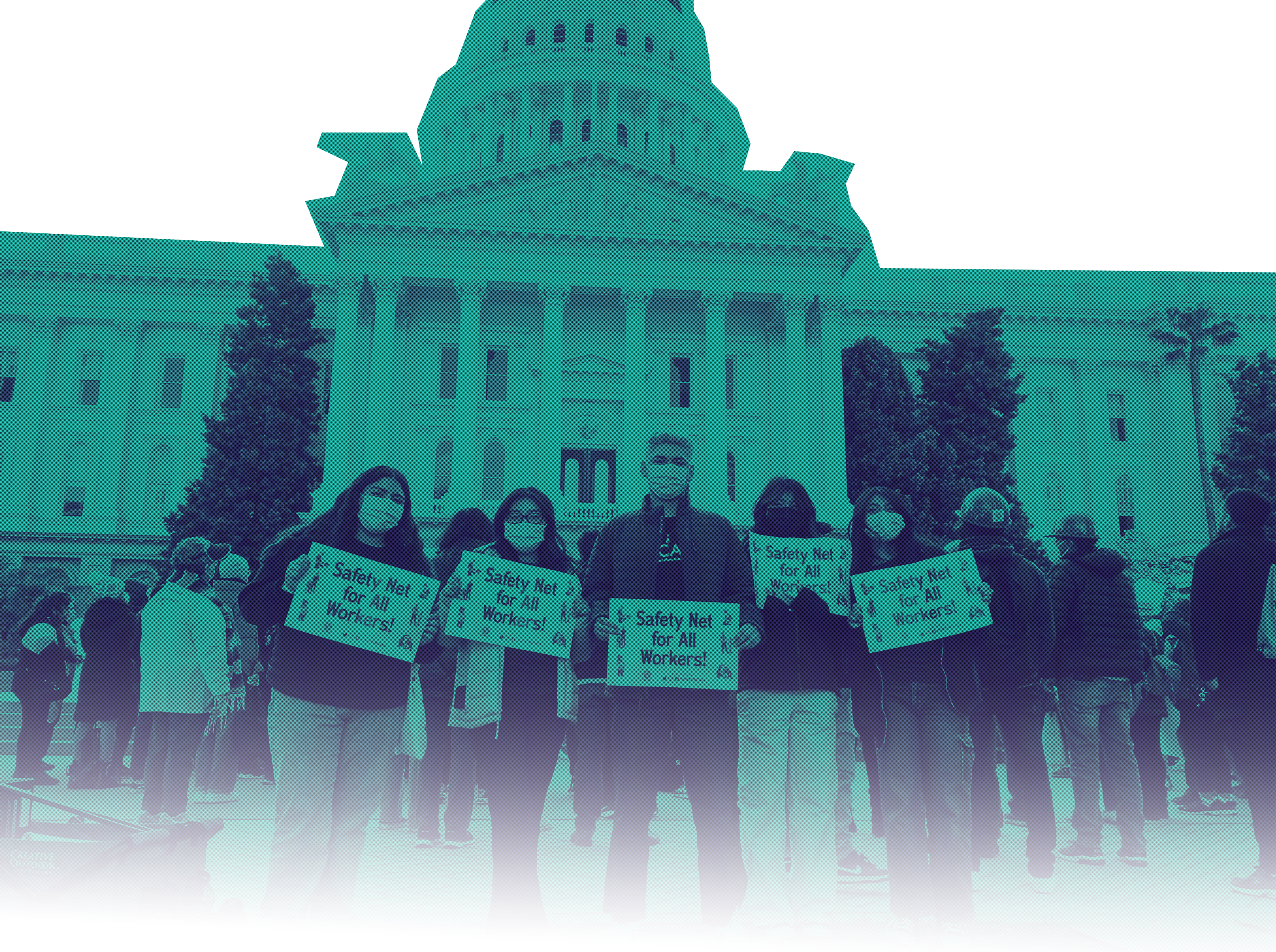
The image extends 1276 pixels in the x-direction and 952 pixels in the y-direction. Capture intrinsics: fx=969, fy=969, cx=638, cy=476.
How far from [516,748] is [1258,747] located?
4.45 m

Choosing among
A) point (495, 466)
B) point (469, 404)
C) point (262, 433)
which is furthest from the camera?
point (495, 466)

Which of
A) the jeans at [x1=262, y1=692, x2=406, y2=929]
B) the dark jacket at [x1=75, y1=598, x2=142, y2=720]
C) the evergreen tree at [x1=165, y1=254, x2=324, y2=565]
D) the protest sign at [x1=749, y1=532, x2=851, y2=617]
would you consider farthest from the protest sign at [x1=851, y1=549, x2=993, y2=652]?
the evergreen tree at [x1=165, y1=254, x2=324, y2=565]

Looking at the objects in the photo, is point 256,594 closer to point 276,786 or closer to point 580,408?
point 276,786

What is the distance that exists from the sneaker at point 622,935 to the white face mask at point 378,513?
8.04 feet

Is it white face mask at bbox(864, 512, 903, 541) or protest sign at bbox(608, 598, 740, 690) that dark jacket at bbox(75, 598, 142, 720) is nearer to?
protest sign at bbox(608, 598, 740, 690)

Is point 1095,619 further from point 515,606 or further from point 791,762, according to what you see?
point 515,606

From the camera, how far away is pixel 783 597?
5594 millimetres

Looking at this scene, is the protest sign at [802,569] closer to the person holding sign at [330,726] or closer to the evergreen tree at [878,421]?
the evergreen tree at [878,421]

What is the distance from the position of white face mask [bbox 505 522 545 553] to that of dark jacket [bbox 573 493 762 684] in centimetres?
35

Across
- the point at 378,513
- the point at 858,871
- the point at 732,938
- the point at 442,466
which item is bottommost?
the point at 732,938

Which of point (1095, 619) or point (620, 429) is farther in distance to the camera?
point (620, 429)

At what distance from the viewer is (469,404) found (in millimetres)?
27328

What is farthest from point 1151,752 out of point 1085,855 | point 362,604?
point 362,604

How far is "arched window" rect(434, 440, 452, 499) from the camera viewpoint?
2659 centimetres
